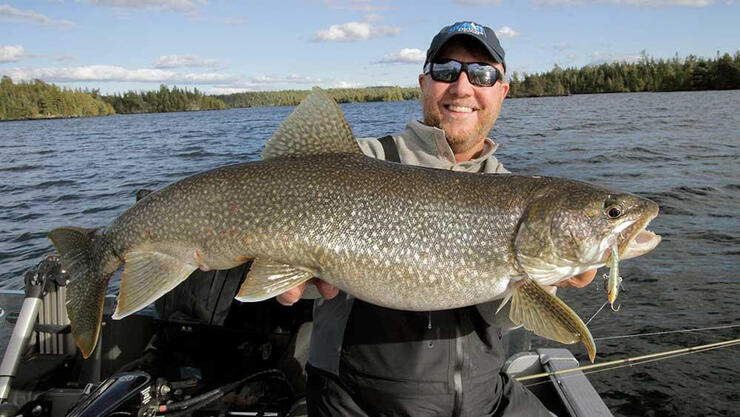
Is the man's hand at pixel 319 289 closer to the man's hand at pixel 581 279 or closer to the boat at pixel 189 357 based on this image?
the boat at pixel 189 357

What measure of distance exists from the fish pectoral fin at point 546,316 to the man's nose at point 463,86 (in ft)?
5.37

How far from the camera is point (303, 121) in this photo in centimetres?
305

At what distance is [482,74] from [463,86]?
0.18 m

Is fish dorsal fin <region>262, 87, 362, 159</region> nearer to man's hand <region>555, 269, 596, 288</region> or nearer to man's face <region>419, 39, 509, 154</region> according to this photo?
man's face <region>419, 39, 509, 154</region>

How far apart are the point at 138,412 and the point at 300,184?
1825 mm

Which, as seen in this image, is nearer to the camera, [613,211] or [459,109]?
[613,211]

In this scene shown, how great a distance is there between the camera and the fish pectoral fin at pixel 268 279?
2.77m

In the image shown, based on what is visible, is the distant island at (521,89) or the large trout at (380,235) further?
the distant island at (521,89)

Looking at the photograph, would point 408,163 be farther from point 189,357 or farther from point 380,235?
point 189,357

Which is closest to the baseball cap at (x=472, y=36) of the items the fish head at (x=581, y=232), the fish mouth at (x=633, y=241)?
the fish head at (x=581, y=232)

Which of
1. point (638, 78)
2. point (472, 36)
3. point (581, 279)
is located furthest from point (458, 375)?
point (638, 78)

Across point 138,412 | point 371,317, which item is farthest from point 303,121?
point 138,412

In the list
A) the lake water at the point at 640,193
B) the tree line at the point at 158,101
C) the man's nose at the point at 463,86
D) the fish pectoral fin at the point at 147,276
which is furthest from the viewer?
the tree line at the point at 158,101

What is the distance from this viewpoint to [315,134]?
10.1 feet
